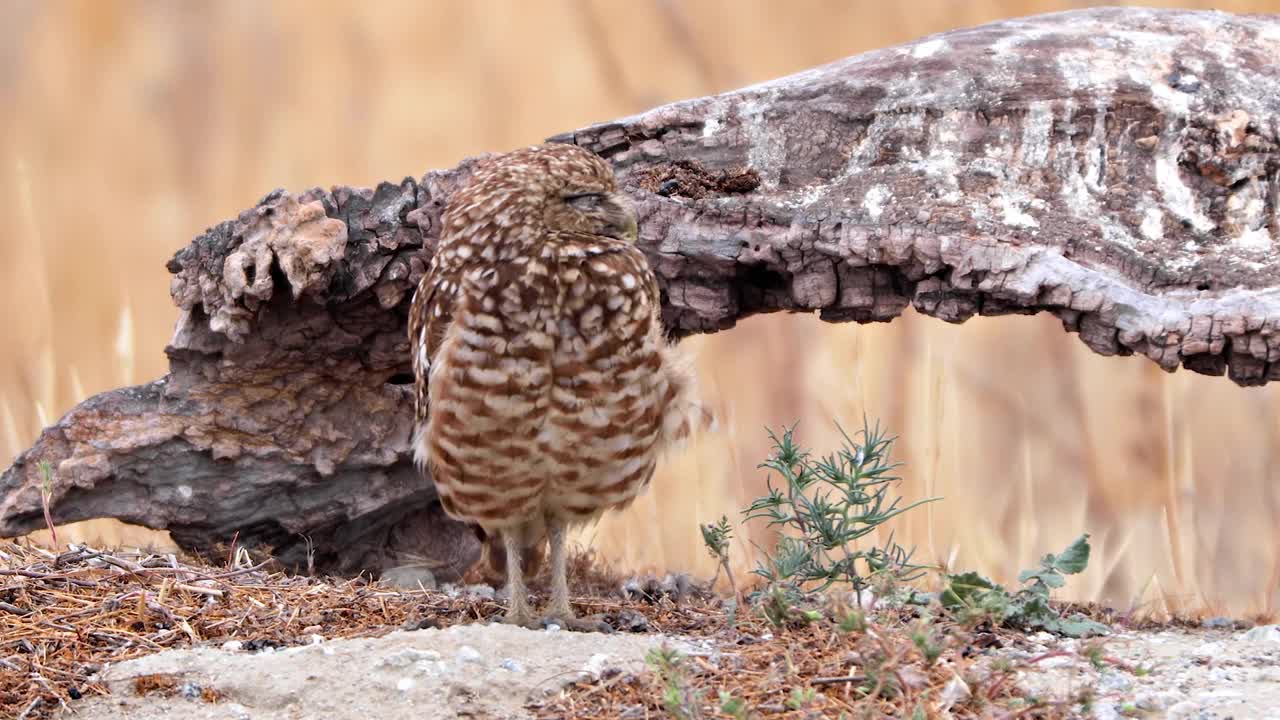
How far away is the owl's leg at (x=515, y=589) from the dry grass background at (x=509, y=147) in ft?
7.47

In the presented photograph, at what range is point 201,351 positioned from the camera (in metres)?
4.15

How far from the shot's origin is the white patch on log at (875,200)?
12.1 ft

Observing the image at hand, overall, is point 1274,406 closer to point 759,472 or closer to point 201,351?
point 759,472

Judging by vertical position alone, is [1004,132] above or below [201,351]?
above

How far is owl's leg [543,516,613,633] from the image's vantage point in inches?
131

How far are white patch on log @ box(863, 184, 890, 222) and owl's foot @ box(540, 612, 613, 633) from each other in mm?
1343

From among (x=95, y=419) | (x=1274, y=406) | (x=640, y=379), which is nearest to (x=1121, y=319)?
(x=640, y=379)

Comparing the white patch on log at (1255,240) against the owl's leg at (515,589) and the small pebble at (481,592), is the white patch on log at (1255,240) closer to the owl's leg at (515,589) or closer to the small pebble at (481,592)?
the owl's leg at (515,589)

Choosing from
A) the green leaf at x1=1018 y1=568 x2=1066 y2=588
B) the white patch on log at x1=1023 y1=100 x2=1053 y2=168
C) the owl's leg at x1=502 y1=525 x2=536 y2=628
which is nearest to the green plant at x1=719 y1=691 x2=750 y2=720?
the owl's leg at x1=502 y1=525 x2=536 y2=628

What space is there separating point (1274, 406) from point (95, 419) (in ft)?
17.6

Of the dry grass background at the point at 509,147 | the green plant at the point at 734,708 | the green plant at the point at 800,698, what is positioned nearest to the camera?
the green plant at the point at 734,708

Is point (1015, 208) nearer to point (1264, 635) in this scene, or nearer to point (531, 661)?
point (1264, 635)

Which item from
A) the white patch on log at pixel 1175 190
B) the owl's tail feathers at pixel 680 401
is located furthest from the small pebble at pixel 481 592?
the white patch on log at pixel 1175 190

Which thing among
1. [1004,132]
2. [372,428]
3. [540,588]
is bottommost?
[540,588]
